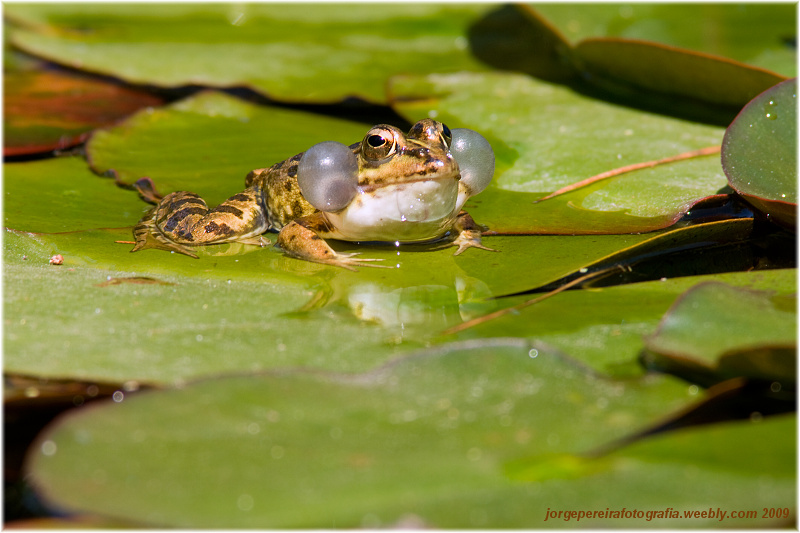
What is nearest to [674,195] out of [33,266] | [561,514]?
[561,514]

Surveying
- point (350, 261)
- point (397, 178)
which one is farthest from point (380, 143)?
point (350, 261)

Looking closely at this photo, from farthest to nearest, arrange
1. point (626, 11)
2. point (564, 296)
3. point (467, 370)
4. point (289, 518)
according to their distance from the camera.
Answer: point (626, 11), point (564, 296), point (467, 370), point (289, 518)

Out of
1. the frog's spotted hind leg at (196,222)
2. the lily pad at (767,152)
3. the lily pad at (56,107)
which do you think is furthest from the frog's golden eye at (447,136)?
the lily pad at (56,107)

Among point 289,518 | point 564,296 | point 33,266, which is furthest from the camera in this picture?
point 33,266

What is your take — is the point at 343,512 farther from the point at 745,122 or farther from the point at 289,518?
the point at 745,122

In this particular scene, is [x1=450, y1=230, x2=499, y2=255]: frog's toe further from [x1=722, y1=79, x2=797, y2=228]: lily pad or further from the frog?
[x1=722, y1=79, x2=797, y2=228]: lily pad

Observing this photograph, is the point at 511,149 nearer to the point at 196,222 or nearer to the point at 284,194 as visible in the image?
the point at 284,194

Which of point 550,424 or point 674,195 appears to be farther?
point 674,195

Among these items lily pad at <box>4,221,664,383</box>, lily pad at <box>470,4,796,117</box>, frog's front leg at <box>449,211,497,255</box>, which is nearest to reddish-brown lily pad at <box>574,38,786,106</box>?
lily pad at <box>470,4,796,117</box>
